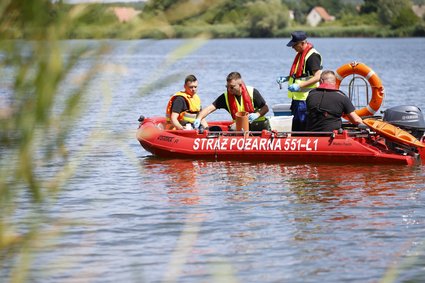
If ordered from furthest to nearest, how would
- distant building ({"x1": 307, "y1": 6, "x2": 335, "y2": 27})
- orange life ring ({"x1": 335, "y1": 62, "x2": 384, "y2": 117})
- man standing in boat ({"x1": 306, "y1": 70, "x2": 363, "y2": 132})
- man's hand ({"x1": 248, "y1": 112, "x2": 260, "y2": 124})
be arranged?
distant building ({"x1": 307, "y1": 6, "x2": 335, "y2": 27}) < orange life ring ({"x1": 335, "y1": 62, "x2": 384, "y2": 117}) < man's hand ({"x1": 248, "y1": 112, "x2": 260, "y2": 124}) < man standing in boat ({"x1": 306, "y1": 70, "x2": 363, "y2": 132})

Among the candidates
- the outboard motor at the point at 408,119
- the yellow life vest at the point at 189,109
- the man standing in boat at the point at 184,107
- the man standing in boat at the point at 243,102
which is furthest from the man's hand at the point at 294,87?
the yellow life vest at the point at 189,109

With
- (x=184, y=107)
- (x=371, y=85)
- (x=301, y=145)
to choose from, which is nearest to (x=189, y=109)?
(x=184, y=107)

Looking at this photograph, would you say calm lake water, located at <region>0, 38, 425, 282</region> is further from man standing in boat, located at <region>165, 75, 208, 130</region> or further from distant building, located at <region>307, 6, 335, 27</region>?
distant building, located at <region>307, 6, 335, 27</region>

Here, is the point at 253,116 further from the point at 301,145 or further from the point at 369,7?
the point at 369,7

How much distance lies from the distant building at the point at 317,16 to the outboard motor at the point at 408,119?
11787 cm

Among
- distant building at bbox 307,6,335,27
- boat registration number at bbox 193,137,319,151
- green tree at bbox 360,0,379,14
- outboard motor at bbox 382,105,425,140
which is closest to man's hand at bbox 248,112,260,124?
boat registration number at bbox 193,137,319,151

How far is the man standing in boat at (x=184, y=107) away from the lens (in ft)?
42.6

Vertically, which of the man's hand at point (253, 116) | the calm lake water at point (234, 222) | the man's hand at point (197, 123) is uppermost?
the man's hand at point (253, 116)

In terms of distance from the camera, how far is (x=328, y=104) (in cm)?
1194

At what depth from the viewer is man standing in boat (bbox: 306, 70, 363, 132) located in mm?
11922

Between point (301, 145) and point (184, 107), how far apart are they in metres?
1.81

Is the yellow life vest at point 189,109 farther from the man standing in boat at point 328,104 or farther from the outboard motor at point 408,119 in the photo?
the outboard motor at point 408,119

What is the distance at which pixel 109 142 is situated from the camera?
2.83 m

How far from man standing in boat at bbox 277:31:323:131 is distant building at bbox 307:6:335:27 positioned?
11739 centimetres
